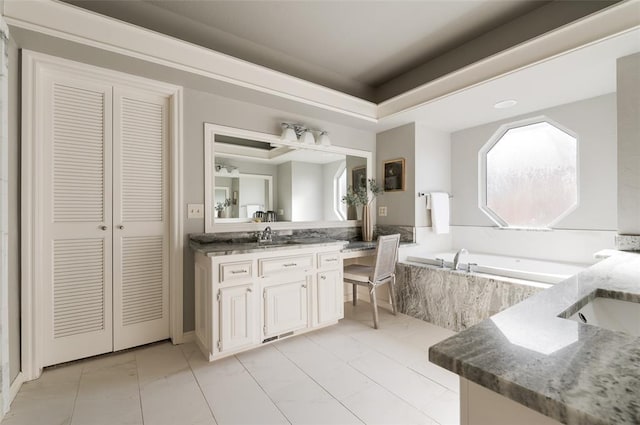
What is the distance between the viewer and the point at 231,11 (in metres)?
2.35

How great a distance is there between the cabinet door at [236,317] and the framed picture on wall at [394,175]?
223 centimetres

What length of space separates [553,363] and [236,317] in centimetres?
203

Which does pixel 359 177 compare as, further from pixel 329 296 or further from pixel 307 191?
pixel 329 296

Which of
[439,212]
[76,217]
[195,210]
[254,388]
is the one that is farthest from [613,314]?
[76,217]

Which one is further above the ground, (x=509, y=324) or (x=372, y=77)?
(x=372, y=77)

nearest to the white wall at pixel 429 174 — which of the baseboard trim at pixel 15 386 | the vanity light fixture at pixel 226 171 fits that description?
the vanity light fixture at pixel 226 171

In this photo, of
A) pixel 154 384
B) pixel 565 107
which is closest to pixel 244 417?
pixel 154 384

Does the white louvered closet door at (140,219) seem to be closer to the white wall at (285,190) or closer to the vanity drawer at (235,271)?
the vanity drawer at (235,271)

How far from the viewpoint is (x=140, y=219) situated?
235 cm

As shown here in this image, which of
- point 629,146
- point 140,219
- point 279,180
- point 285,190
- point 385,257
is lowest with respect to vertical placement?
point 385,257

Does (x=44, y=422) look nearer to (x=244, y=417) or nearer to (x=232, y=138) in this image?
(x=244, y=417)

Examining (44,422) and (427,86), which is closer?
(44,422)

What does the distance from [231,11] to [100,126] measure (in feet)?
4.53

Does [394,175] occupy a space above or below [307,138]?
below
